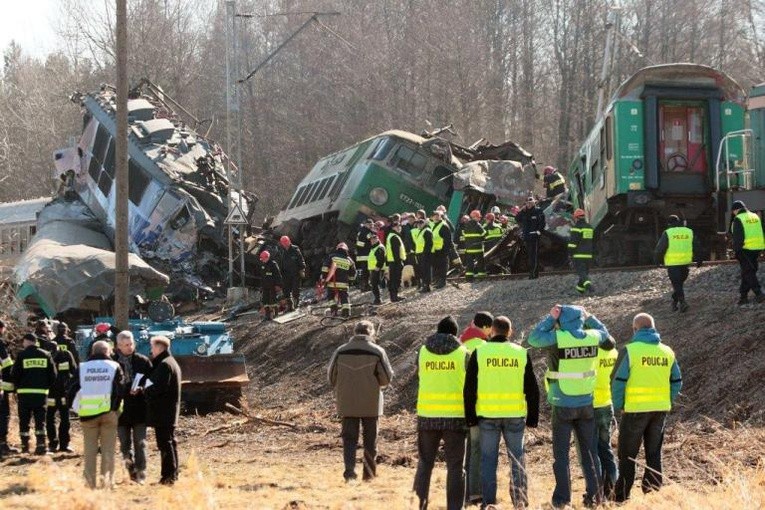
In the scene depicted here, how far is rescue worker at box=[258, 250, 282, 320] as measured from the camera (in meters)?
25.0

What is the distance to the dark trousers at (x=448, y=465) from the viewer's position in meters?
9.57

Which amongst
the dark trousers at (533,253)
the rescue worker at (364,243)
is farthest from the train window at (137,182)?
the dark trousers at (533,253)

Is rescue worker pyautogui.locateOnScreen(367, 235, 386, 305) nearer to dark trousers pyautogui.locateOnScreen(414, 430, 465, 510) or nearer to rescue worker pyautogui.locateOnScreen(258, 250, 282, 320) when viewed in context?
rescue worker pyautogui.locateOnScreen(258, 250, 282, 320)

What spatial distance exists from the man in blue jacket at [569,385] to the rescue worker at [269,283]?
1546 cm

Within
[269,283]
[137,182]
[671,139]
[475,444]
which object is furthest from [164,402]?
[137,182]

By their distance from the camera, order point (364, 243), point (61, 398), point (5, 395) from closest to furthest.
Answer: point (61, 398)
point (5, 395)
point (364, 243)

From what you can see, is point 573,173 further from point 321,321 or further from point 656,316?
point 656,316

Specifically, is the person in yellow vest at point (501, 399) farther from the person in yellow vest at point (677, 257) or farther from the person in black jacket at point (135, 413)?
the person in yellow vest at point (677, 257)

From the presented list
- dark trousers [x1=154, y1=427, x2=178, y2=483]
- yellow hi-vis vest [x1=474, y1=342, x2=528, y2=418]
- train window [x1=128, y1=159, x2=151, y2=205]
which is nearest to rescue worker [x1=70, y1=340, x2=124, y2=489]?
dark trousers [x1=154, y1=427, x2=178, y2=483]

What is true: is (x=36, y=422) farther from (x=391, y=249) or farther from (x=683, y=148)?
(x=683, y=148)

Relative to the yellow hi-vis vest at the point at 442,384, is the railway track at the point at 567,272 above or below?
above

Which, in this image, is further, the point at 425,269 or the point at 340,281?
the point at 425,269

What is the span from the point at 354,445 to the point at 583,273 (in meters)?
8.63

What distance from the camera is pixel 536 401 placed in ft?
31.3
